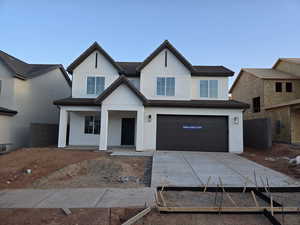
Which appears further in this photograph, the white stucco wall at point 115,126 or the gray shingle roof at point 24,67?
the gray shingle roof at point 24,67

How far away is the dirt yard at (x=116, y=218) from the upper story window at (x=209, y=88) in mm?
10729

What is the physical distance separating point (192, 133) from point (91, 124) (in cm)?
814

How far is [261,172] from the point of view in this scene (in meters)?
7.30

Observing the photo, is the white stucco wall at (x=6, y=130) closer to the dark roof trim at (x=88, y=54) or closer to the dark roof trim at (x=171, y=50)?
the dark roof trim at (x=88, y=54)

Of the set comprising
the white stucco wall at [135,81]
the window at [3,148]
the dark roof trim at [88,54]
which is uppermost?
the dark roof trim at [88,54]

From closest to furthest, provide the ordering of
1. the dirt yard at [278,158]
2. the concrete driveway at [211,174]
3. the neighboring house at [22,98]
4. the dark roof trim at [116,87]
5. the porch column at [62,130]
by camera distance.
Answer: the concrete driveway at [211,174]
the dirt yard at [278,158]
the dark roof trim at [116,87]
the porch column at [62,130]
the neighboring house at [22,98]

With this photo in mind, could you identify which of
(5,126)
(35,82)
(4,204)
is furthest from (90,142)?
(4,204)

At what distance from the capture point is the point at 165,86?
13.5 m

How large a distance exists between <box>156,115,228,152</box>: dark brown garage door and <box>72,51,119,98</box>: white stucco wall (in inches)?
211

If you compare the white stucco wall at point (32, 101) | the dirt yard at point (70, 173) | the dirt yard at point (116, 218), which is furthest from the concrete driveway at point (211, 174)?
the white stucco wall at point (32, 101)

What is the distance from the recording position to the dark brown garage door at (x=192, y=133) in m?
12.4

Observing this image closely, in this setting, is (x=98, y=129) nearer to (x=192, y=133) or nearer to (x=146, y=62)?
(x=146, y=62)

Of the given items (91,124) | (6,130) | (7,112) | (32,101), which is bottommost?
(6,130)

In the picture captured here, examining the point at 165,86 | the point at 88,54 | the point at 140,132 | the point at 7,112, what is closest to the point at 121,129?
the point at 140,132
